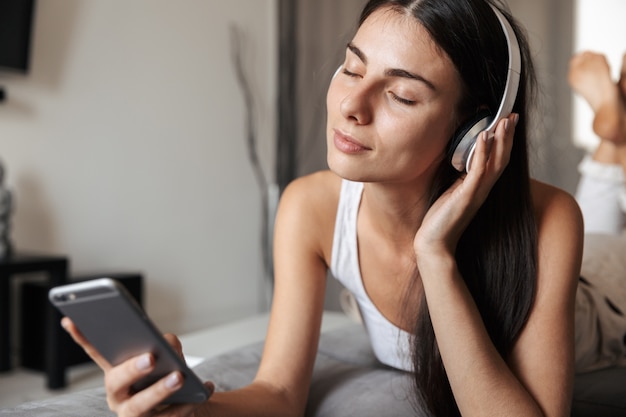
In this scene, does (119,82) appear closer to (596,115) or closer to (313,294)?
(596,115)

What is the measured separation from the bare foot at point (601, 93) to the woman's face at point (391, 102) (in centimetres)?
157

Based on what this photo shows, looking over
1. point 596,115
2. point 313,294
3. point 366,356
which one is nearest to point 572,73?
point 596,115

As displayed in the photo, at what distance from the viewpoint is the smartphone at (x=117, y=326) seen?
2.32 feet

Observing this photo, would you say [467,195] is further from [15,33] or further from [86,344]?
[15,33]

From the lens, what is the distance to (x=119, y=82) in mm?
3818

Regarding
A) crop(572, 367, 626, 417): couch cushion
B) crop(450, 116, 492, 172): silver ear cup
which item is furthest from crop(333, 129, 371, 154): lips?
crop(572, 367, 626, 417): couch cushion

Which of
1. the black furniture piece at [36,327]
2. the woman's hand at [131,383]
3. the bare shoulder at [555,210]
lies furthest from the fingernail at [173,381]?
the black furniture piece at [36,327]

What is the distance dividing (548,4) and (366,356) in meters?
3.66

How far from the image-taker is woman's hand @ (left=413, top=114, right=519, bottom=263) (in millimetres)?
1139

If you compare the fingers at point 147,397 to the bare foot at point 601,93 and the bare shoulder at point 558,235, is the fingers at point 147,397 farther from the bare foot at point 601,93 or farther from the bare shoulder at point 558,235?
the bare foot at point 601,93

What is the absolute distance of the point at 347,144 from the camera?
113 centimetres

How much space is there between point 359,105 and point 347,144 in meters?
0.07

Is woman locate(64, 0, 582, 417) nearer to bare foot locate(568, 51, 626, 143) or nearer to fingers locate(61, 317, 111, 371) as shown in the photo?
fingers locate(61, 317, 111, 371)

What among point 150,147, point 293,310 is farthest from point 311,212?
point 150,147
